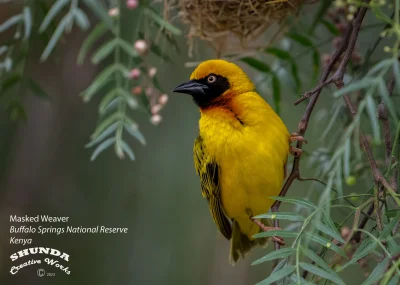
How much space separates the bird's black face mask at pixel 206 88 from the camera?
263 centimetres

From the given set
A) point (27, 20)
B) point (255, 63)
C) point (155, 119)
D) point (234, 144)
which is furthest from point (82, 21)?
point (255, 63)

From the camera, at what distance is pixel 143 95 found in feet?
6.83

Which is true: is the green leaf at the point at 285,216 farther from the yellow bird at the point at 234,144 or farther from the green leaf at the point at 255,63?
the green leaf at the point at 255,63

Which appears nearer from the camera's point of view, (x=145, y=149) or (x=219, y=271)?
(x=219, y=271)

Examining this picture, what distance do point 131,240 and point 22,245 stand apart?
83 centimetres

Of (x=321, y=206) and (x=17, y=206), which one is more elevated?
(x=17, y=206)

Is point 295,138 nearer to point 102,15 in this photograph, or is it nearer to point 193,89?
point 193,89

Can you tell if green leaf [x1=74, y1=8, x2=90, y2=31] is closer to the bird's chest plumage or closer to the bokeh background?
the bird's chest plumage

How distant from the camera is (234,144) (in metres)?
2.44

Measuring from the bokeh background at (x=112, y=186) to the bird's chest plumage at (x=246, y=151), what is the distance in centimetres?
134

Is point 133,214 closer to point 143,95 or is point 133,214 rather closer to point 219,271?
point 219,271

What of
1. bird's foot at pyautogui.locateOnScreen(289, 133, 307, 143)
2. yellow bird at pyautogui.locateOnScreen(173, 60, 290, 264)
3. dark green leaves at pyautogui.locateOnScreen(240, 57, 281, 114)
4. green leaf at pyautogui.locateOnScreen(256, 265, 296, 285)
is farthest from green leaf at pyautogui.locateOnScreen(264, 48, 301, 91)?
green leaf at pyautogui.locateOnScreen(256, 265, 296, 285)

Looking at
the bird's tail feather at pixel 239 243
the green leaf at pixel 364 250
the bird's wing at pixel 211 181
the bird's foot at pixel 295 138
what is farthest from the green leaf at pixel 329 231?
the bird's tail feather at pixel 239 243

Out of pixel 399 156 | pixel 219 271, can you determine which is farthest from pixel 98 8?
pixel 219 271
